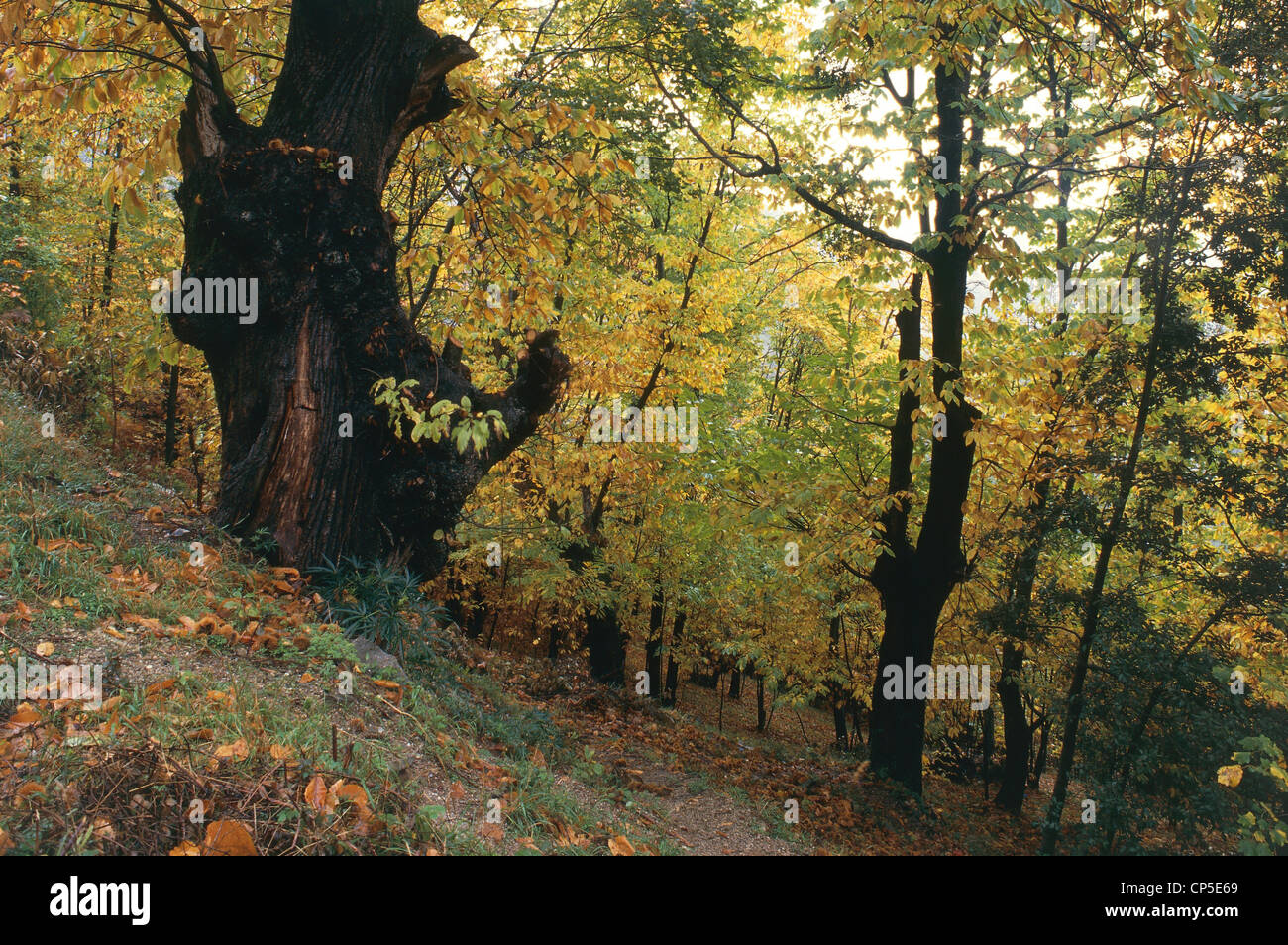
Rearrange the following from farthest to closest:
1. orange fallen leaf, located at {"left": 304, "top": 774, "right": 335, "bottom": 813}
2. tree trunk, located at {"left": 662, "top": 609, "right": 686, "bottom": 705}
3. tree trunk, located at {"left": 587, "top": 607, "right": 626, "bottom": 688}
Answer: tree trunk, located at {"left": 662, "top": 609, "right": 686, "bottom": 705} < tree trunk, located at {"left": 587, "top": 607, "right": 626, "bottom": 688} < orange fallen leaf, located at {"left": 304, "top": 774, "right": 335, "bottom": 813}

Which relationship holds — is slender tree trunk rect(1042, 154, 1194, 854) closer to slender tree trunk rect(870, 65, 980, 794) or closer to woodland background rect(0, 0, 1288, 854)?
woodland background rect(0, 0, 1288, 854)

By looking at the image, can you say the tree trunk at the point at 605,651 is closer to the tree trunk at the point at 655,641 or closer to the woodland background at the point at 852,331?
the woodland background at the point at 852,331

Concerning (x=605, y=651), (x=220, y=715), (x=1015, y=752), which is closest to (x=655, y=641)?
Answer: (x=605, y=651)

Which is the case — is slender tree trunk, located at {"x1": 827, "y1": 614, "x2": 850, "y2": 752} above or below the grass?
below

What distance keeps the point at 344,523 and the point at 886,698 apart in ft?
26.9

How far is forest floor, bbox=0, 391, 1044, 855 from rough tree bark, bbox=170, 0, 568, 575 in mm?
707

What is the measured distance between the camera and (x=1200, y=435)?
760 cm

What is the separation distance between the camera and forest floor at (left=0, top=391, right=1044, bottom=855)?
2664mm

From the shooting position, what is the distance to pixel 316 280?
5.97 meters

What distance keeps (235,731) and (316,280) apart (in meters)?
3.87

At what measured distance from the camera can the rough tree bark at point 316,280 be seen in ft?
19.1

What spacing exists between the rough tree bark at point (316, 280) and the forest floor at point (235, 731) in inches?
27.8

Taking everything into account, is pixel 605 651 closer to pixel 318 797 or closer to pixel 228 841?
pixel 318 797

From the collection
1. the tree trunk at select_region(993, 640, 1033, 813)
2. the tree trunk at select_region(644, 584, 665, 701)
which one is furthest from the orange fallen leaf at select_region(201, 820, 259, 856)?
the tree trunk at select_region(993, 640, 1033, 813)
